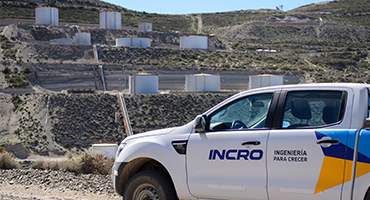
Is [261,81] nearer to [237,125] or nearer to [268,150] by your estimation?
[237,125]

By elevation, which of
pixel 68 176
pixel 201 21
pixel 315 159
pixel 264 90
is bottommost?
pixel 68 176

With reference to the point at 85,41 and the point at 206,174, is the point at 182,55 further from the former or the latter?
the point at 206,174

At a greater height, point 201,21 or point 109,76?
point 201,21

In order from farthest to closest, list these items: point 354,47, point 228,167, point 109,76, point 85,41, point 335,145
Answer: point 354,47
point 85,41
point 109,76
point 228,167
point 335,145

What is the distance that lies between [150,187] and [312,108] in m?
2.59

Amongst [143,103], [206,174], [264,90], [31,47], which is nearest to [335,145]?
[264,90]

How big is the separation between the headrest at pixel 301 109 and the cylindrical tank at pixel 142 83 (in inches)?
1832

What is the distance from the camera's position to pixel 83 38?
70938 millimetres

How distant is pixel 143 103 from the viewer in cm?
4722

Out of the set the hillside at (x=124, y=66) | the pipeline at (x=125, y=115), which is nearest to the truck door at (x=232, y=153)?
the hillside at (x=124, y=66)

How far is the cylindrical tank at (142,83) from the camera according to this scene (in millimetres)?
51344

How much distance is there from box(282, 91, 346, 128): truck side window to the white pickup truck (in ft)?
0.04

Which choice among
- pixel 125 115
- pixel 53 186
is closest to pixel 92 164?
pixel 53 186

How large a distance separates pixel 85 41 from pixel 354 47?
59028mm
